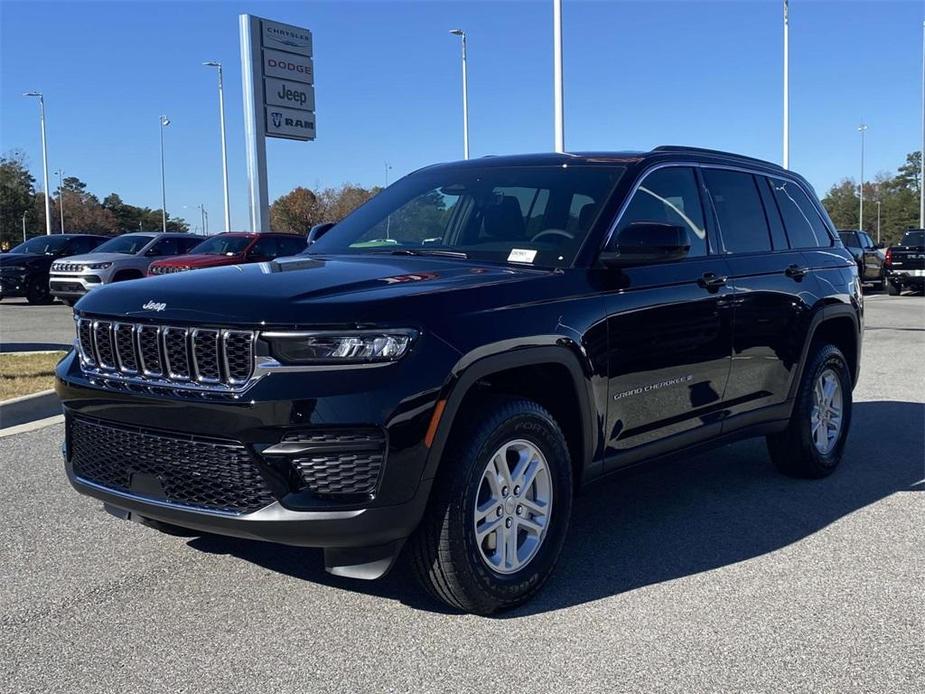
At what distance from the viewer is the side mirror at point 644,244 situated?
13.6 ft

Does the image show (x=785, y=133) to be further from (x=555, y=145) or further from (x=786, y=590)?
(x=786, y=590)

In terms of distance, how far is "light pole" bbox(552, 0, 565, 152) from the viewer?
19.1m

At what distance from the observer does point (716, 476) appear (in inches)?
239

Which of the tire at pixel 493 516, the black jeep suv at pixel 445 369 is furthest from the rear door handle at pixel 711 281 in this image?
the tire at pixel 493 516

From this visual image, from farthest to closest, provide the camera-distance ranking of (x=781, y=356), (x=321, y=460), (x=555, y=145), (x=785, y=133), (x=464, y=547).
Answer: (x=785, y=133)
(x=555, y=145)
(x=781, y=356)
(x=464, y=547)
(x=321, y=460)

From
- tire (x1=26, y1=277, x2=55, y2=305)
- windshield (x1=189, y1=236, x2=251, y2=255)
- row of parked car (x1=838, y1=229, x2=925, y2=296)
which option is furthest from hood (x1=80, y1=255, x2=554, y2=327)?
row of parked car (x1=838, y1=229, x2=925, y2=296)

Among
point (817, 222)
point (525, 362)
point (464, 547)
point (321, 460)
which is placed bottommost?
point (464, 547)

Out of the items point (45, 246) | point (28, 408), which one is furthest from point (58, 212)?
point (28, 408)

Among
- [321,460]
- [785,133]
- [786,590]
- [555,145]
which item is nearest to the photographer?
[321,460]

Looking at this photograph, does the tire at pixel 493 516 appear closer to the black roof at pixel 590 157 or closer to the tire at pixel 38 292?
the black roof at pixel 590 157

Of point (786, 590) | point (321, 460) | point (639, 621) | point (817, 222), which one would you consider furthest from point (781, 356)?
point (321, 460)

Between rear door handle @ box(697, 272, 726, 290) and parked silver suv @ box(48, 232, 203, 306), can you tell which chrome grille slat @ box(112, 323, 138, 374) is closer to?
rear door handle @ box(697, 272, 726, 290)

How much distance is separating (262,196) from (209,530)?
61.2 feet

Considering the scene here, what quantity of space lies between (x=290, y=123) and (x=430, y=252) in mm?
17781
